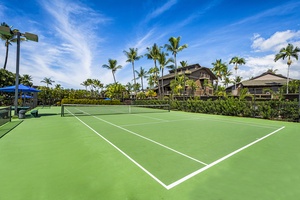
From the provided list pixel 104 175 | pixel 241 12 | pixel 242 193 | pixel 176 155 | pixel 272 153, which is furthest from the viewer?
pixel 241 12

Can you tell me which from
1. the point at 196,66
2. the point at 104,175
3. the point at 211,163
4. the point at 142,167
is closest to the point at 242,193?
the point at 211,163

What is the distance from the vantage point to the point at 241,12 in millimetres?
13953

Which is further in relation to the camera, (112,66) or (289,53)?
(112,66)

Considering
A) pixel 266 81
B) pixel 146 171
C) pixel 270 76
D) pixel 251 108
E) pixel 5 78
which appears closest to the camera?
pixel 146 171

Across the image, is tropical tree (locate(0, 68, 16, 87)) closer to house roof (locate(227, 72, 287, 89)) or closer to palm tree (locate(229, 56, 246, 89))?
house roof (locate(227, 72, 287, 89))

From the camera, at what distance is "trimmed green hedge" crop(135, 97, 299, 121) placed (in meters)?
13.9

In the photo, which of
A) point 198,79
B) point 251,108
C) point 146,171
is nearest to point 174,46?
point 198,79

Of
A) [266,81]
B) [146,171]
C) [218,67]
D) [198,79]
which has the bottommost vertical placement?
[146,171]

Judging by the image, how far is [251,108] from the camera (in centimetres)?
1627

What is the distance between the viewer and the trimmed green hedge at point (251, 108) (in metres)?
13.9

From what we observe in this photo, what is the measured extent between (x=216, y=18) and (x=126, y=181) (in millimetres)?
16486

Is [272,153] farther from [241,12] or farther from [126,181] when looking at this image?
[241,12]

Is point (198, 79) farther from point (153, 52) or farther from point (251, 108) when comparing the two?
point (251, 108)

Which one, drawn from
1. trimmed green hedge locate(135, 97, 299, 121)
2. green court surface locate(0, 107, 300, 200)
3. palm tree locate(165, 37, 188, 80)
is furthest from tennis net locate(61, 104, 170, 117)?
palm tree locate(165, 37, 188, 80)
